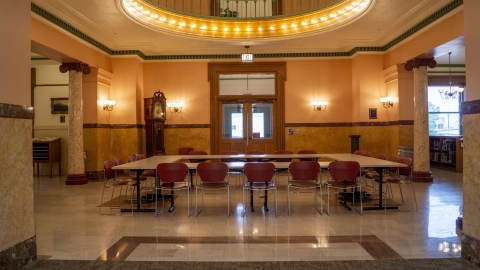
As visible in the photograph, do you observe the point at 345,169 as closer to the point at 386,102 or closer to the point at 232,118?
the point at 386,102

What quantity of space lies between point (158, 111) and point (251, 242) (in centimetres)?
808

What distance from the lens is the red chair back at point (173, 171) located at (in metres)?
5.62

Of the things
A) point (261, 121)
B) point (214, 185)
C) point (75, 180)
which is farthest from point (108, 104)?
point (214, 185)

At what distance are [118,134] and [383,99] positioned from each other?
28.8ft

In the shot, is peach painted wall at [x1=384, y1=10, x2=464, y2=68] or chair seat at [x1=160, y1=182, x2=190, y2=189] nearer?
chair seat at [x1=160, y1=182, x2=190, y2=189]

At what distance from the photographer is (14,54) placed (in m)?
3.59

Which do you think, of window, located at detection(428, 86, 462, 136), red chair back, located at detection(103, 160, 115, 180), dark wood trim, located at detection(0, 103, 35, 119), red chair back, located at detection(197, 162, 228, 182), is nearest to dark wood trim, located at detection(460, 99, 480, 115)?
red chair back, located at detection(197, 162, 228, 182)

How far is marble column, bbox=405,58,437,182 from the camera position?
9469 mm

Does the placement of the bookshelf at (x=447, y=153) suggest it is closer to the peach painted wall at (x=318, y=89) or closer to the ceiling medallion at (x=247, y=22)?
the peach painted wall at (x=318, y=89)

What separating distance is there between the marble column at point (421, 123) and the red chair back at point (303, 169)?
17.3 feet

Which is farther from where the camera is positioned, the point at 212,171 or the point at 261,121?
the point at 261,121

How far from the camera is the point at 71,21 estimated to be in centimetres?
847

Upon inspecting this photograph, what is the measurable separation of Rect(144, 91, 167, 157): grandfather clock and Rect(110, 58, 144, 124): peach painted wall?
1.70ft

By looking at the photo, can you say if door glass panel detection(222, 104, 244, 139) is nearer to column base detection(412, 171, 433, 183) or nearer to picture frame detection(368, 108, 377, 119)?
picture frame detection(368, 108, 377, 119)
